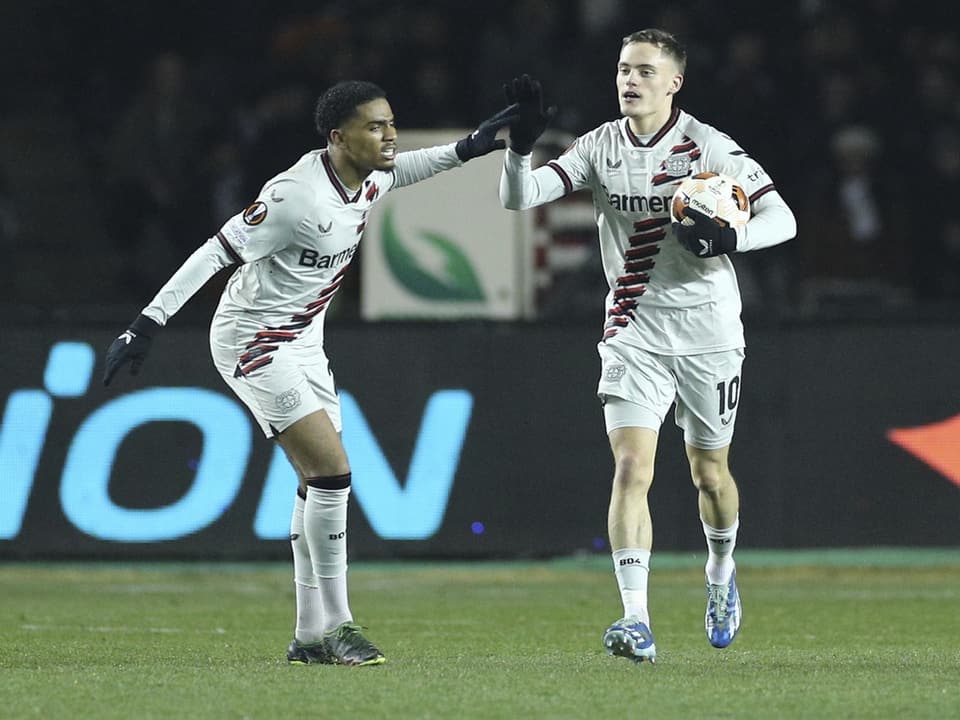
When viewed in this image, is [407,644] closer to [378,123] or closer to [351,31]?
[378,123]

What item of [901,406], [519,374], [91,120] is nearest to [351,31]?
[91,120]

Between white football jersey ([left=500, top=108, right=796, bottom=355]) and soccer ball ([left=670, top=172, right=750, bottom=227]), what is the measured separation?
0.15m

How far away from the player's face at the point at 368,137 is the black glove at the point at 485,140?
0.38 meters

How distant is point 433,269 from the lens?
1348 cm

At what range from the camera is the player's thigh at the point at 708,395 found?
757 cm

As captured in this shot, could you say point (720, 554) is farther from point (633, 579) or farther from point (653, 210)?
point (653, 210)

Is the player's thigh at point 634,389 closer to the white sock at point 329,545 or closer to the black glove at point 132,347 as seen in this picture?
the white sock at point 329,545

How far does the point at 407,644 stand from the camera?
8203mm

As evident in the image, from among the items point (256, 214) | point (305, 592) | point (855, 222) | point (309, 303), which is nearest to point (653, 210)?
point (309, 303)

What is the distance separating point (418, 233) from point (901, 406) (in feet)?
12.3

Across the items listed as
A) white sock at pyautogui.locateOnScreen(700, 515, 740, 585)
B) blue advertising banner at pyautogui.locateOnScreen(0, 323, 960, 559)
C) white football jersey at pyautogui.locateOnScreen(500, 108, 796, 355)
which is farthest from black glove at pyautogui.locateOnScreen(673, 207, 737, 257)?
blue advertising banner at pyautogui.locateOnScreen(0, 323, 960, 559)

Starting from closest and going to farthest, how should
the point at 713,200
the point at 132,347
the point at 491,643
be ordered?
the point at 132,347, the point at 713,200, the point at 491,643

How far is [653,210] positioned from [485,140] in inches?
28.5

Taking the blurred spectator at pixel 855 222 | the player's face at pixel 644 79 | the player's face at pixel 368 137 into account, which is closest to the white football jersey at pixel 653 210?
the player's face at pixel 644 79
